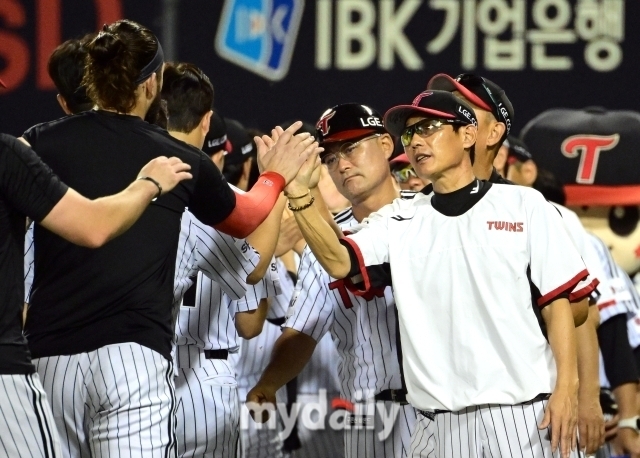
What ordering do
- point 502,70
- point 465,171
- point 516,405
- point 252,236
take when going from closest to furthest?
point 516,405 < point 465,171 < point 252,236 < point 502,70

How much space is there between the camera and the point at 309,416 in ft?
19.9

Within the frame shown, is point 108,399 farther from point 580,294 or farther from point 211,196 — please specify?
point 580,294

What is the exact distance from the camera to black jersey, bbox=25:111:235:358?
3266 mm

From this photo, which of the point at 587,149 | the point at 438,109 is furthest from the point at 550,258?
the point at 587,149

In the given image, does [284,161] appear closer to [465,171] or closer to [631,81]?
[465,171]

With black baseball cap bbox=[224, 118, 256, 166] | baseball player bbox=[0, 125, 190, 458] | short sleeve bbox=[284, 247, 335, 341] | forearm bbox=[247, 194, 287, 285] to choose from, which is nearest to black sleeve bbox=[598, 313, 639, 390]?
short sleeve bbox=[284, 247, 335, 341]

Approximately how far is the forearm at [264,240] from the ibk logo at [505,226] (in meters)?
0.73

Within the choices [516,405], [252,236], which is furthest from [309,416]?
[516,405]

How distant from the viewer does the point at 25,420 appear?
296 centimetres

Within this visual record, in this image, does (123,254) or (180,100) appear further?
(180,100)

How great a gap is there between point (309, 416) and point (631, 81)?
9.77ft

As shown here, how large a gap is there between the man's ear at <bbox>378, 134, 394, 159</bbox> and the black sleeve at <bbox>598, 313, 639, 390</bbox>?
1.30 m

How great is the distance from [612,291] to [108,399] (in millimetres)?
2570

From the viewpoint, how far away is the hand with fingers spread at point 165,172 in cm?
311
